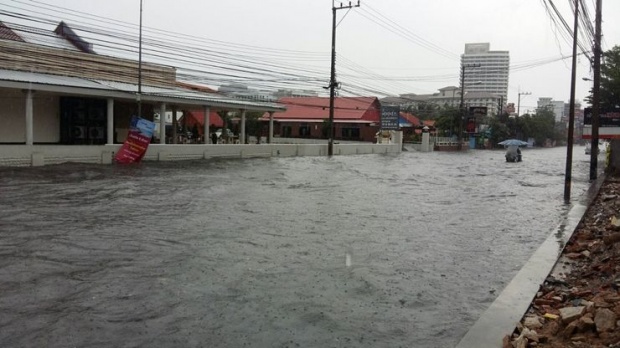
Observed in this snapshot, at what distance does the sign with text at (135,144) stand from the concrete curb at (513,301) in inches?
798

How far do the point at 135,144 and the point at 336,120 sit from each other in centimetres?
4103

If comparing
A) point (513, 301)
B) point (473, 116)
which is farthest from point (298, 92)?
point (513, 301)

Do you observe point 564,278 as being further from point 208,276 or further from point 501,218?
point 501,218

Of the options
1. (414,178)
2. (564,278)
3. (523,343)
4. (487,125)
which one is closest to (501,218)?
(564,278)

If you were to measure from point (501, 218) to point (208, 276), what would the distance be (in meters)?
9.02

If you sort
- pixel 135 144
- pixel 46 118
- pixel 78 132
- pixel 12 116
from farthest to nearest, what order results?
pixel 78 132 < pixel 46 118 < pixel 12 116 < pixel 135 144

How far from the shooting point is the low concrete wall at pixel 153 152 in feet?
74.2

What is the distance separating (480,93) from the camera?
140750 mm

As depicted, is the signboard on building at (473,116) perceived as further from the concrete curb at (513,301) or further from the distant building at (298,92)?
the concrete curb at (513,301)

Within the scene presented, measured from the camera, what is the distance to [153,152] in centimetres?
2842

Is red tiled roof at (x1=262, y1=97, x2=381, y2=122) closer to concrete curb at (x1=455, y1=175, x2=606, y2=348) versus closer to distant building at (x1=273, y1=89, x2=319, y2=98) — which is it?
distant building at (x1=273, y1=89, x2=319, y2=98)

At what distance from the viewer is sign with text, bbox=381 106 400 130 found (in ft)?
188

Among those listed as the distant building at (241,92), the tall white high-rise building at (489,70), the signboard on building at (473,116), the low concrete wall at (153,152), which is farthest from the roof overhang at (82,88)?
the tall white high-rise building at (489,70)

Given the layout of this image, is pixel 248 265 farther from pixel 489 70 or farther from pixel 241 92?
pixel 489 70
